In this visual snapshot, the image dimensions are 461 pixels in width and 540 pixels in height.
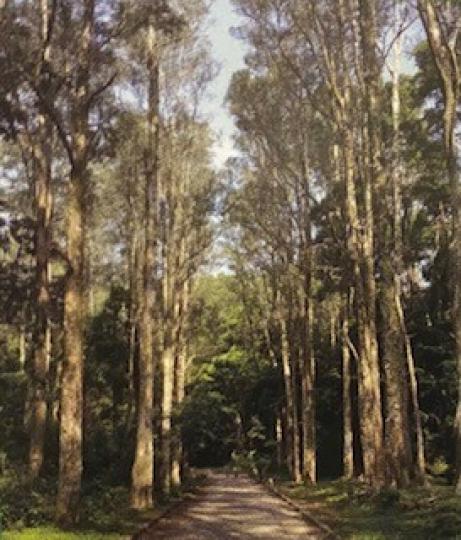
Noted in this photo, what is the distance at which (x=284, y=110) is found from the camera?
27.7 metres

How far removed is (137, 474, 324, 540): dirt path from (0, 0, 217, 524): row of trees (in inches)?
56.9

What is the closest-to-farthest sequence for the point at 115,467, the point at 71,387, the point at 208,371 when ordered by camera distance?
1. the point at 71,387
2. the point at 115,467
3. the point at 208,371

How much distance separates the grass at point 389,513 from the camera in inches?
490

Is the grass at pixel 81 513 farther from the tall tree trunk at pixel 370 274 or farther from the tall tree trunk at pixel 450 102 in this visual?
the tall tree trunk at pixel 450 102

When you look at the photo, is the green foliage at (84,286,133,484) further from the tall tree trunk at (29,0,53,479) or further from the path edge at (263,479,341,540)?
the path edge at (263,479,341,540)

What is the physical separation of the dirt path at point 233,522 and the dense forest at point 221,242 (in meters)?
1.40

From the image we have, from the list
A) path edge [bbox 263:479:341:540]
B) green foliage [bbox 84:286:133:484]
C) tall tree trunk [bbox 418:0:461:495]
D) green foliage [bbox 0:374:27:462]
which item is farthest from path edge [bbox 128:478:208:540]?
green foliage [bbox 84:286:133:484]

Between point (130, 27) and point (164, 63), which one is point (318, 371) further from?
point (130, 27)

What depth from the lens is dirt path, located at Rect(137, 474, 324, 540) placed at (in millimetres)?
14758

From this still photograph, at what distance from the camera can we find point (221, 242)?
37.2 metres

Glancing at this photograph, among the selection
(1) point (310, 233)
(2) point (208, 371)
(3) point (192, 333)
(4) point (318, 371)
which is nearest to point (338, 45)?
(1) point (310, 233)

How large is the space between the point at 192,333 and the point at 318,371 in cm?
684

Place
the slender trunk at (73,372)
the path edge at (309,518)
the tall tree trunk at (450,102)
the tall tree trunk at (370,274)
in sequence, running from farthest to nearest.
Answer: the tall tree trunk at (370,274) < the tall tree trunk at (450,102) < the path edge at (309,518) < the slender trunk at (73,372)

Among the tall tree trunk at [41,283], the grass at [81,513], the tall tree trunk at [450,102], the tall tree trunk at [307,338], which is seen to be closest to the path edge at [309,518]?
the tall tree trunk at [450,102]
